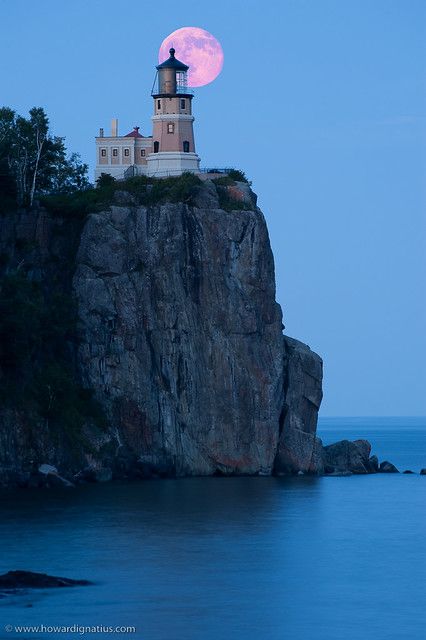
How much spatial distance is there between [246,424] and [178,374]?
16.9 ft

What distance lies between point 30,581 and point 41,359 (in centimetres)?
4274

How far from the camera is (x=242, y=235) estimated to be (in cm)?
10781

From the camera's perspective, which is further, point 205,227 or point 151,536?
point 205,227

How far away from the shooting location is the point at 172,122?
114 m

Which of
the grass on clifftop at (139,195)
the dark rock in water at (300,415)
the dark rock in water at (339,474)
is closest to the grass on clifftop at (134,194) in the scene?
the grass on clifftop at (139,195)

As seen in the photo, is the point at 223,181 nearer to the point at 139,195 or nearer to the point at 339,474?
the point at 139,195

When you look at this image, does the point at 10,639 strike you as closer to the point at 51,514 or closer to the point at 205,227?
the point at 51,514

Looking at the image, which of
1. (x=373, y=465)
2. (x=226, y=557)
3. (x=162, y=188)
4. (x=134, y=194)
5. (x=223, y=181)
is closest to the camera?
(x=226, y=557)

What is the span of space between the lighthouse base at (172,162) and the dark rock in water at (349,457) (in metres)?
20.9

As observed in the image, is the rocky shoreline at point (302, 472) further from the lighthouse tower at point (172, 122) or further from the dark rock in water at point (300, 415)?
the lighthouse tower at point (172, 122)

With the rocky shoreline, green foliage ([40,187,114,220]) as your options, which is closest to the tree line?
green foliage ([40,187,114,220])

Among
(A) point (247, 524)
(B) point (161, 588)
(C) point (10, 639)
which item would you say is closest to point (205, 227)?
(A) point (247, 524)

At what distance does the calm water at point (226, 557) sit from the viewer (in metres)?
57.2

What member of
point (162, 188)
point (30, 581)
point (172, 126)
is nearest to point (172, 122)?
point (172, 126)
